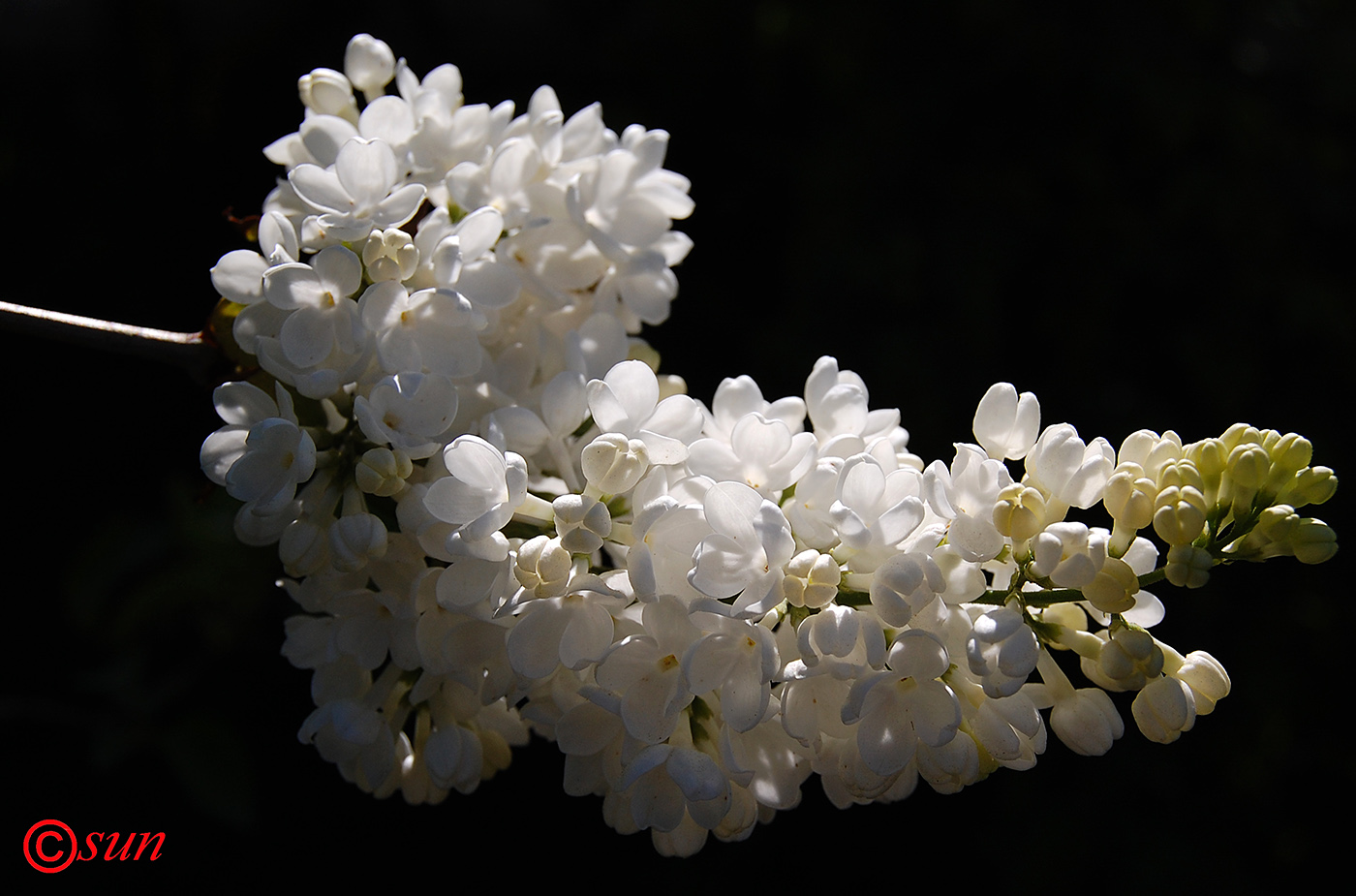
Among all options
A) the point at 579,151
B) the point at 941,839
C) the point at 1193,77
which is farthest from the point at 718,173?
the point at 941,839

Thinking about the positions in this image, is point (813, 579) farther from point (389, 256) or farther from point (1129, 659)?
point (389, 256)

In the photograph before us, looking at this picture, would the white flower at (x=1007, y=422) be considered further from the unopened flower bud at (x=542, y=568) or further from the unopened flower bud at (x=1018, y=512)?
the unopened flower bud at (x=542, y=568)

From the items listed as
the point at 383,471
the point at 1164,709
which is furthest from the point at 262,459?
the point at 1164,709

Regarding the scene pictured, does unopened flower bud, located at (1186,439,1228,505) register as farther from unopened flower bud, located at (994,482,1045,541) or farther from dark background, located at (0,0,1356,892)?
dark background, located at (0,0,1356,892)

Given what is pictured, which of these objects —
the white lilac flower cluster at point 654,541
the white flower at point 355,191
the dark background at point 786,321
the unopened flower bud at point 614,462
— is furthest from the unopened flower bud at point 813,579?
the dark background at point 786,321

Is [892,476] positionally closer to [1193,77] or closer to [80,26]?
[1193,77]

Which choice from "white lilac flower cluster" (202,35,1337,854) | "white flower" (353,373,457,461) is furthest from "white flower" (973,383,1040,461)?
"white flower" (353,373,457,461)

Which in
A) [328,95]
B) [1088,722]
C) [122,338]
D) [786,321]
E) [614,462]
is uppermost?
[786,321]
